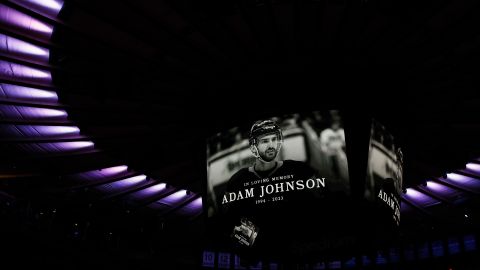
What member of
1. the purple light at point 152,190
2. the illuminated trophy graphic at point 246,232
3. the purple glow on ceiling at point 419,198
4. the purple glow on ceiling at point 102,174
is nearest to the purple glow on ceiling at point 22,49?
the illuminated trophy graphic at point 246,232

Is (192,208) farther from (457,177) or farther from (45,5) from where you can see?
(45,5)

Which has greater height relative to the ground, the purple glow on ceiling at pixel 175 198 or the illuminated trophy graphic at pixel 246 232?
the purple glow on ceiling at pixel 175 198

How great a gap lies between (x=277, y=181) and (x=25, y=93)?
7.54 metres

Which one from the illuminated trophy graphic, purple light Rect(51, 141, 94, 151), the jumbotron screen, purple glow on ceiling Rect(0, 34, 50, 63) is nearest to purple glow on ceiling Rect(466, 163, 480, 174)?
the jumbotron screen

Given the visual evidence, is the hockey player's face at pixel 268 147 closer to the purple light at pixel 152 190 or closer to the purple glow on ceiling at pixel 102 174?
the purple glow on ceiling at pixel 102 174

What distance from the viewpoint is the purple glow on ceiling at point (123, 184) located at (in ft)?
62.2

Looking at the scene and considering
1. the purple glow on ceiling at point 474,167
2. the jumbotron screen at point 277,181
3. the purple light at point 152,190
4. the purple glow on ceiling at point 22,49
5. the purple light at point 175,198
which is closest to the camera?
the purple glow on ceiling at point 22,49

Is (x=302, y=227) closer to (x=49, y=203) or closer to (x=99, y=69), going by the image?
(x=99, y=69)

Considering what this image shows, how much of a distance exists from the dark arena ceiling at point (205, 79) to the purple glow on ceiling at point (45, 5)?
27mm

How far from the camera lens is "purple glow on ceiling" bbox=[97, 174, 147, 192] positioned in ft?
62.2

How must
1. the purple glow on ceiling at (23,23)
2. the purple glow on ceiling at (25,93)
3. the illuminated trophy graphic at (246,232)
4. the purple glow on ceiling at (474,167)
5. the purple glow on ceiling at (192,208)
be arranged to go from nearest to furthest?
the purple glow on ceiling at (23,23), the illuminated trophy graphic at (246,232), the purple glow on ceiling at (25,93), the purple glow on ceiling at (474,167), the purple glow on ceiling at (192,208)

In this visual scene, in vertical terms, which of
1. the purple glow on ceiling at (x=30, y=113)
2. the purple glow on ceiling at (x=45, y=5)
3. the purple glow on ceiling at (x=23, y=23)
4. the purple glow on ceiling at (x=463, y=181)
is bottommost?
the purple glow on ceiling at (x=463, y=181)

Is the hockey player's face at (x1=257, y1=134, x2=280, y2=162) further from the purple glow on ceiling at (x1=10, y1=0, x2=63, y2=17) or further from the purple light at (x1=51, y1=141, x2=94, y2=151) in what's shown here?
the purple light at (x1=51, y1=141, x2=94, y2=151)

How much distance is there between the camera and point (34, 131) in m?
15.9
